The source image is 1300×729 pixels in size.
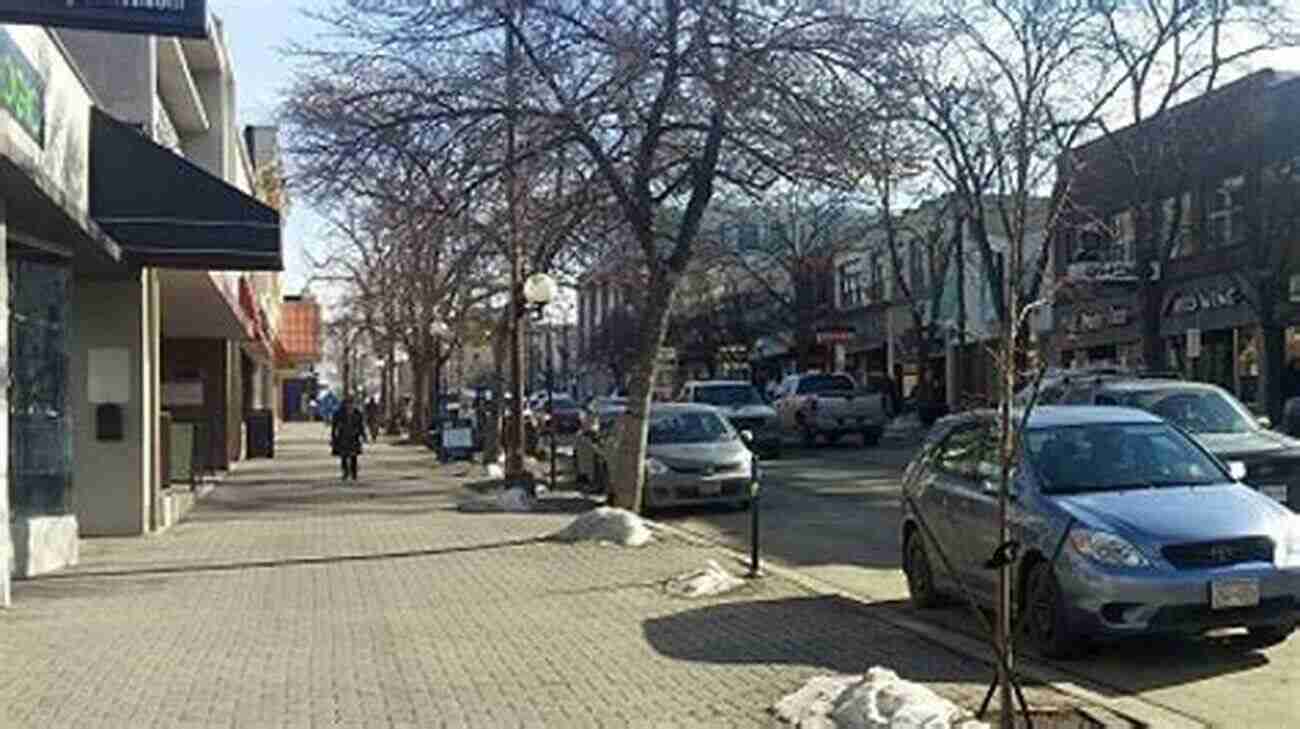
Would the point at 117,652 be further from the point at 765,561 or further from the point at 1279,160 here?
the point at 1279,160

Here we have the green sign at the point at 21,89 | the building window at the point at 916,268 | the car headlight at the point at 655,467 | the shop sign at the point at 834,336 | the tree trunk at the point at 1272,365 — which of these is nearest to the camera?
the green sign at the point at 21,89

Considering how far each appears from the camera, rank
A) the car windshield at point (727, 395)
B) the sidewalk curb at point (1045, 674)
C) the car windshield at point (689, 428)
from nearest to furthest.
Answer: the sidewalk curb at point (1045, 674) < the car windshield at point (689, 428) < the car windshield at point (727, 395)

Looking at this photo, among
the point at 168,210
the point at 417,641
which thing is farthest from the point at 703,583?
the point at 168,210

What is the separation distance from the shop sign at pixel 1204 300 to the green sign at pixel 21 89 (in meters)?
34.9

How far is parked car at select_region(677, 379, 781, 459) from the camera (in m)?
36.6

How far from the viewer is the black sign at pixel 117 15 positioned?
349 inches

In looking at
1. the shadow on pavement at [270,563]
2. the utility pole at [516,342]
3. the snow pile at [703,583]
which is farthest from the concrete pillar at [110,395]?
the snow pile at [703,583]

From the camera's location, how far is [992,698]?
29.7ft

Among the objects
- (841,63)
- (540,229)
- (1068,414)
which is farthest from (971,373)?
(1068,414)

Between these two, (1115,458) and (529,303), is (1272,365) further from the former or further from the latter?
(1115,458)

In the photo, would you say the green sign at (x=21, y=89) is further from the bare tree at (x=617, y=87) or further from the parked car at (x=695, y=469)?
the parked car at (x=695, y=469)

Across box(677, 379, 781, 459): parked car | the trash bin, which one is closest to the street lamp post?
box(677, 379, 781, 459): parked car

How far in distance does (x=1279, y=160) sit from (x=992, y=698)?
119 feet

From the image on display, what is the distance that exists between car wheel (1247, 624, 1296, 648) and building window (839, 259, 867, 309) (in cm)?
6608
